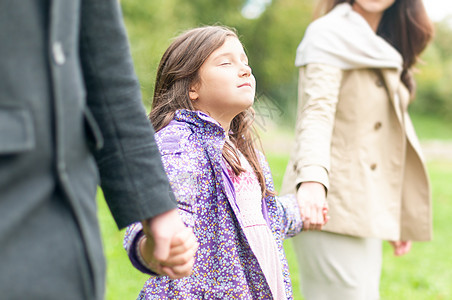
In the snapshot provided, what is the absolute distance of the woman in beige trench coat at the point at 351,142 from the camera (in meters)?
2.81

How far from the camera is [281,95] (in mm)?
24844

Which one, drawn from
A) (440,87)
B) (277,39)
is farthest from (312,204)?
(440,87)

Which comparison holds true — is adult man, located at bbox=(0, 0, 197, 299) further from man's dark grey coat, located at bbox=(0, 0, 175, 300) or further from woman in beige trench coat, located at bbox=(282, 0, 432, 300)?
woman in beige trench coat, located at bbox=(282, 0, 432, 300)

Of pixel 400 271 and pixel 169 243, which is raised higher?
pixel 169 243

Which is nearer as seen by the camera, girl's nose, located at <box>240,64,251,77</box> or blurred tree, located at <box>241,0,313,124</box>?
girl's nose, located at <box>240,64,251,77</box>

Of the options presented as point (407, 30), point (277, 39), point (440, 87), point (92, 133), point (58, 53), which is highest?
point (58, 53)

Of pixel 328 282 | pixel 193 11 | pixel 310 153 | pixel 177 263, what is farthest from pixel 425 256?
pixel 193 11

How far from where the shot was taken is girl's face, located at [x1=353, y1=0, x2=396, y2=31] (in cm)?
298

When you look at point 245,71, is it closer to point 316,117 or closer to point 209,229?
point 209,229

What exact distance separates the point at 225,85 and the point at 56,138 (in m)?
1.11

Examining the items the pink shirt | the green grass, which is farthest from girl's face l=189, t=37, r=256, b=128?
the green grass

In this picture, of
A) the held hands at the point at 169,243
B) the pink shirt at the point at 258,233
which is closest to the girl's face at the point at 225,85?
the pink shirt at the point at 258,233

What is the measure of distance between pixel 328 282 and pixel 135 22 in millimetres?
9563

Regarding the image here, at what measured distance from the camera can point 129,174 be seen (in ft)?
4.21
